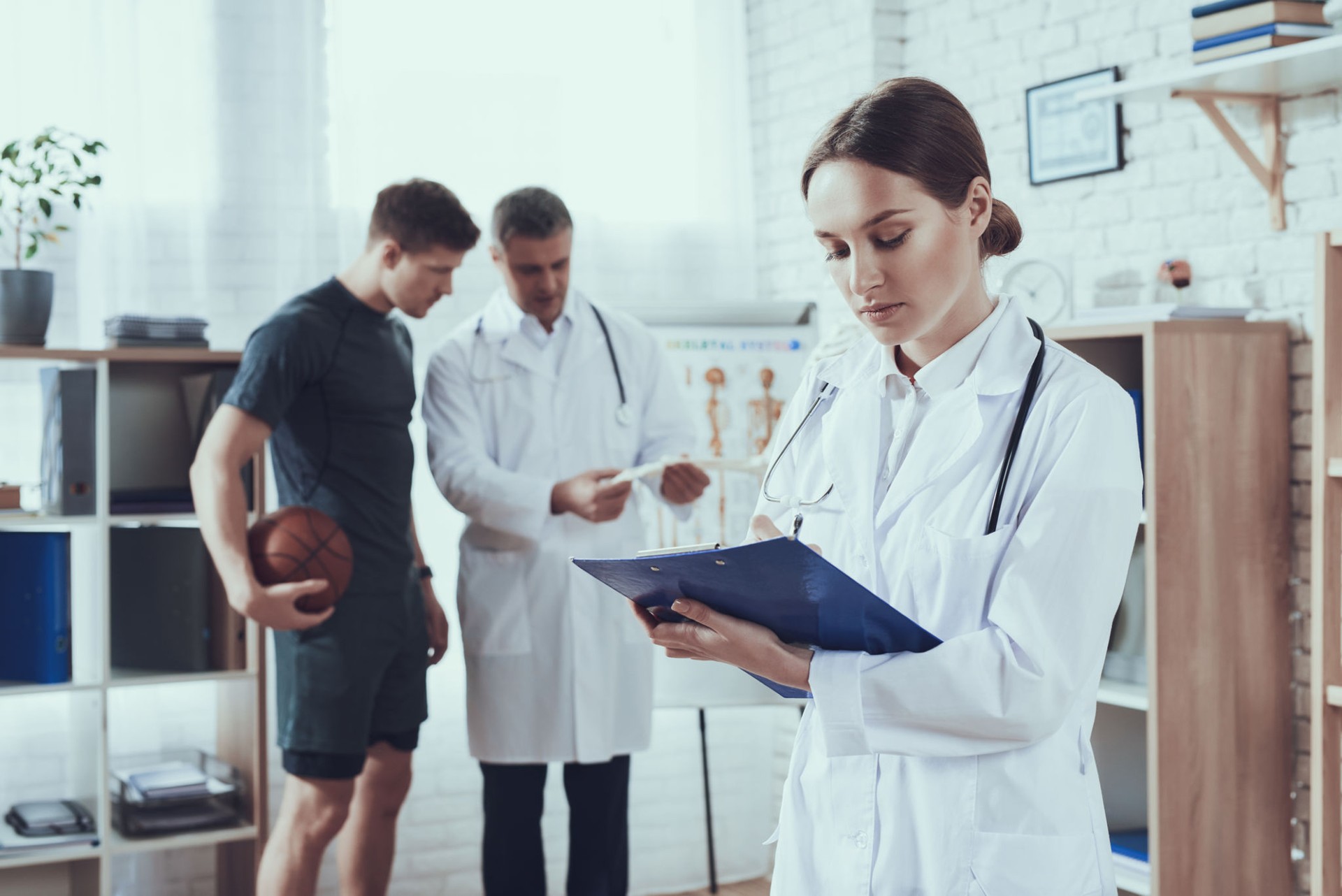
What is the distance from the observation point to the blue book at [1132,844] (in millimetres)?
2740

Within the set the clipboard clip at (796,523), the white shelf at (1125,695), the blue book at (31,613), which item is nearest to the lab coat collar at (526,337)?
the blue book at (31,613)

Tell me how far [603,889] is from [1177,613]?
4.55 ft

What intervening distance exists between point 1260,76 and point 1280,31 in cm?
12

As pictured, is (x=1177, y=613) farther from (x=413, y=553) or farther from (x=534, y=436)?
(x=413, y=553)

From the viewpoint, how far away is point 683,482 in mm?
2830

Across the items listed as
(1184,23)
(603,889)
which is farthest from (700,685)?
(1184,23)

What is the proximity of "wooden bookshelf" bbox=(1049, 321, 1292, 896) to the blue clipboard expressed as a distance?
149 cm

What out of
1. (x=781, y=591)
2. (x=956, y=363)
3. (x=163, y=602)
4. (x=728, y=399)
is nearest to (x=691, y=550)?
(x=781, y=591)

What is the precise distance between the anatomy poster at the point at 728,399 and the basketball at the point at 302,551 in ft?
4.10

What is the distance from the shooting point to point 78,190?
321 centimetres

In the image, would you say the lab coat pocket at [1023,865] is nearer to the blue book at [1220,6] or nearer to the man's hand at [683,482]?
the man's hand at [683,482]

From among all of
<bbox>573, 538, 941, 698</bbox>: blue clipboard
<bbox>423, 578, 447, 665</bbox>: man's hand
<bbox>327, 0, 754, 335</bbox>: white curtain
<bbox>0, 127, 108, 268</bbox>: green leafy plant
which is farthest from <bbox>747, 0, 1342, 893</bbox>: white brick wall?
<bbox>0, 127, 108, 268</bbox>: green leafy plant

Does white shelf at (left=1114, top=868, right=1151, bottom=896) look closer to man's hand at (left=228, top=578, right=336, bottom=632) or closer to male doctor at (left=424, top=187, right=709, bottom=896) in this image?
male doctor at (left=424, top=187, right=709, bottom=896)

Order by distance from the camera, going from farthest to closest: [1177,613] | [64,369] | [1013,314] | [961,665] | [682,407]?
[682,407] < [64,369] < [1177,613] < [1013,314] < [961,665]
